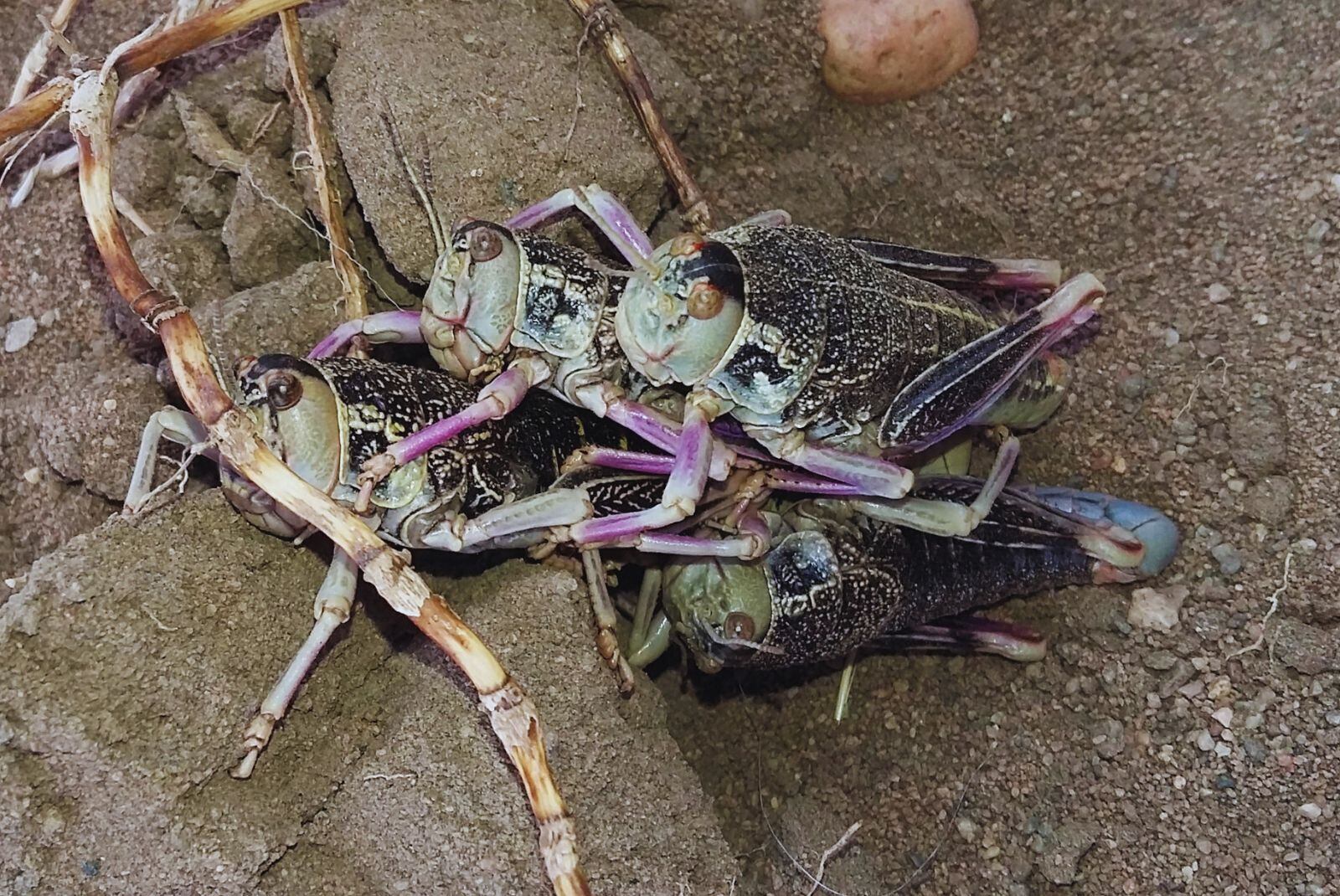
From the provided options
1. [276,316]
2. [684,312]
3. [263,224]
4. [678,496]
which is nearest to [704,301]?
[684,312]

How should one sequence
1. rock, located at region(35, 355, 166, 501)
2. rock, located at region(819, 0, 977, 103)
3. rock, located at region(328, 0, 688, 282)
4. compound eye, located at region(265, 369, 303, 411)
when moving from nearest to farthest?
compound eye, located at region(265, 369, 303, 411) → rock, located at region(35, 355, 166, 501) → rock, located at region(328, 0, 688, 282) → rock, located at region(819, 0, 977, 103)

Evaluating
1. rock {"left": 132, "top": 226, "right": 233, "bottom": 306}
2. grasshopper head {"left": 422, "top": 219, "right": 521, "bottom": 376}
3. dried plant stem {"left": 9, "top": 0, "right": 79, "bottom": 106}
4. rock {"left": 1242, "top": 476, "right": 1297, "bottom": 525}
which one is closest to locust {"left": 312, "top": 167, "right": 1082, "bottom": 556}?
grasshopper head {"left": 422, "top": 219, "right": 521, "bottom": 376}

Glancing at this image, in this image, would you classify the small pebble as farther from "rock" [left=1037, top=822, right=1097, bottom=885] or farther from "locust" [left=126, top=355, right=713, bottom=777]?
"rock" [left=1037, top=822, right=1097, bottom=885]

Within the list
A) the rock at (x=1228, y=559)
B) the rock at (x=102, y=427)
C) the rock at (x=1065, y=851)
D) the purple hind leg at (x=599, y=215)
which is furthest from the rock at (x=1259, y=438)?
the rock at (x=102, y=427)

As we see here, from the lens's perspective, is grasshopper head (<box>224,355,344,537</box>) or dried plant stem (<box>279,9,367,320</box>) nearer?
grasshopper head (<box>224,355,344,537</box>)

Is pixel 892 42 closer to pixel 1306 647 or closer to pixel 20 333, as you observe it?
pixel 1306 647

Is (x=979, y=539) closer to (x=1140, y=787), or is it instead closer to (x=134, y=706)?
(x=1140, y=787)

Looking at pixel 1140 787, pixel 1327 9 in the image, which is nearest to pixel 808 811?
pixel 1140 787
